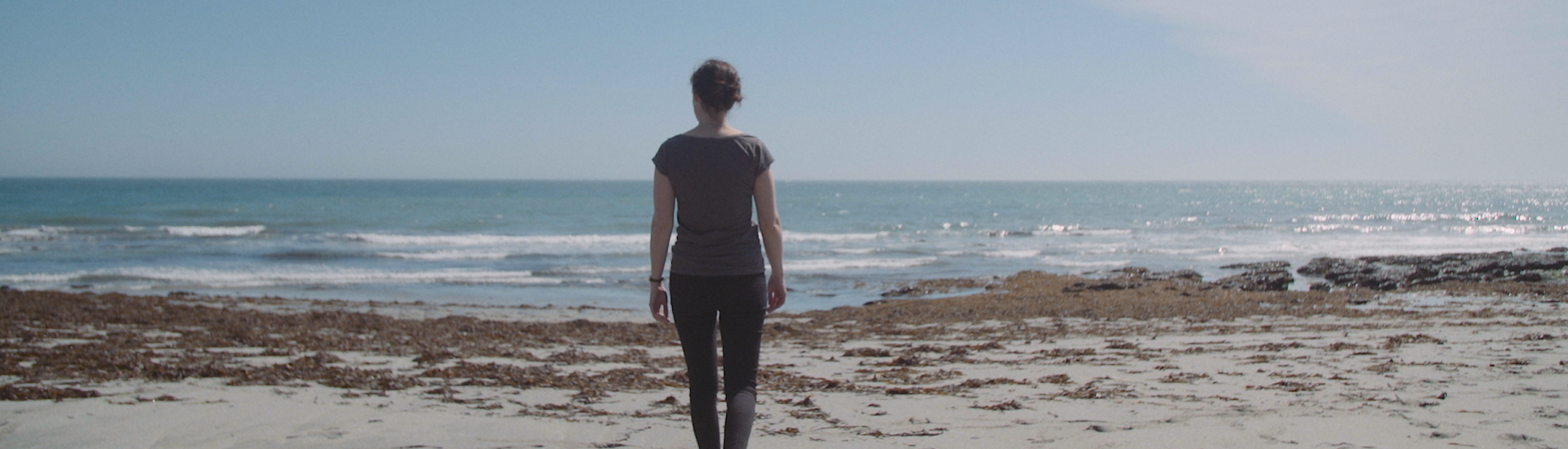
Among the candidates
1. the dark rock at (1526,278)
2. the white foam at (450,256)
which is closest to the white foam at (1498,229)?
the dark rock at (1526,278)

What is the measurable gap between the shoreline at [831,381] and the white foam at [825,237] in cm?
2221

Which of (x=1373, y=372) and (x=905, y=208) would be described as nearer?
(x=1373, y=372)

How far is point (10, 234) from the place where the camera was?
28.5 m

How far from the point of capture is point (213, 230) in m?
32.2

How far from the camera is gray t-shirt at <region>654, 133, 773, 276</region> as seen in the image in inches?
108

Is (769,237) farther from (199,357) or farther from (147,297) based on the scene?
(147,297)

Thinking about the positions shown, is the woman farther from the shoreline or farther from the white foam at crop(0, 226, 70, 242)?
the white foam at crop(0, 226, 70, 242)

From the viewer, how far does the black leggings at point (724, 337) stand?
2848 millimetres

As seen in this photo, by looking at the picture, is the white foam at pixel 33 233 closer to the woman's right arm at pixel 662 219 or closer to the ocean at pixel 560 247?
the ocean at pixel 560 247

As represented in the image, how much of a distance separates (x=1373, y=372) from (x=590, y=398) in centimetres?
445

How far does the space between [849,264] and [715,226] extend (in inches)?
766

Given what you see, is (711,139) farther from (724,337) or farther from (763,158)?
(724,337)

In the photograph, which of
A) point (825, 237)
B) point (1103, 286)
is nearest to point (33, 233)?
point (825, 237)

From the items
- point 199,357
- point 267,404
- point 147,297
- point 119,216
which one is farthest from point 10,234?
point 267,404
